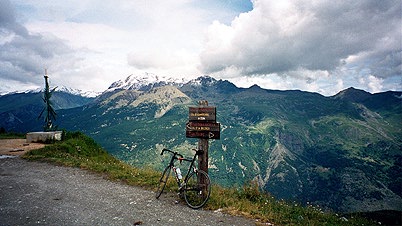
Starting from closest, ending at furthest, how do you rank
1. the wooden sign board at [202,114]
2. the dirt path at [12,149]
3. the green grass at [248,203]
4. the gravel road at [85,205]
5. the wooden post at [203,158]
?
the gravel road at [85,205], the green grass at [248,203], the wooden post at [203,158], the wooden sign board at [202,114], the dirt path at [12,149]

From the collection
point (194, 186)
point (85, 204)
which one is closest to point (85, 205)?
point (85, 204)

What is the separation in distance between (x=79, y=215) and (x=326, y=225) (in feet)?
30.1

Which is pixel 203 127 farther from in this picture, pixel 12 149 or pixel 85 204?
pixel 12 149

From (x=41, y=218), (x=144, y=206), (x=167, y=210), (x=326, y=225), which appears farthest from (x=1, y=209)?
(x=326, y=225)

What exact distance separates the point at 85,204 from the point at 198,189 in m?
4.55

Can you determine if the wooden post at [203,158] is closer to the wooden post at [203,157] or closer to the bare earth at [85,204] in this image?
the wooden post at [203,157]

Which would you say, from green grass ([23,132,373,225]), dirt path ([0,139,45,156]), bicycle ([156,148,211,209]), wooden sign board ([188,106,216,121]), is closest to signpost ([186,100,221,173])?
wooden sign board ([188,106,216,121])

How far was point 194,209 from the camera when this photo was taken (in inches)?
416

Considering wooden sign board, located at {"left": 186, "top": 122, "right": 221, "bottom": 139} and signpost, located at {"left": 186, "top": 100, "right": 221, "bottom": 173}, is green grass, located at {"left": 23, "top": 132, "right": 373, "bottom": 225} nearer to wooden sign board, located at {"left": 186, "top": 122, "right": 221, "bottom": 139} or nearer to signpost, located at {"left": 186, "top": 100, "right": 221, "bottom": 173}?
signpost, located at {"left": 186, "top": 100, "right": 221, "bottom": 173}

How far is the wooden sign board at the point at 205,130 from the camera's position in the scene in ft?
37.4

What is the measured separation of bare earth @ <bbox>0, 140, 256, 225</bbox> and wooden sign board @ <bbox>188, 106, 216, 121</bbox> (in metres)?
3.67

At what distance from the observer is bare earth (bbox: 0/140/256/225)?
29.9ft

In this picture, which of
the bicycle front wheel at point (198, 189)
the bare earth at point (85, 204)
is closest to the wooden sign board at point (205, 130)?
the bicycle front wheel at point (198, 189)

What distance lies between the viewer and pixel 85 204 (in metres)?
10.7
